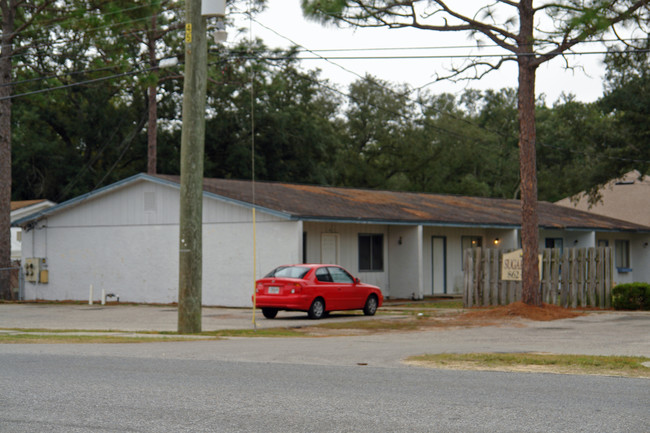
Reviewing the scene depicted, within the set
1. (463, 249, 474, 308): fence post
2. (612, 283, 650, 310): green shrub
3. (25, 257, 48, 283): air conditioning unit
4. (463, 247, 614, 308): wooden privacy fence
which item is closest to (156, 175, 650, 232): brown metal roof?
(463, 249, 474, 308): fence post

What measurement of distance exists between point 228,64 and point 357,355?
1373 inches

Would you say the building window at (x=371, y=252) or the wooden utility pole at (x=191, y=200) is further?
the building window at (x=371, y=252)

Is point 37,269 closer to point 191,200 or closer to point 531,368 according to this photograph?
point 191,200

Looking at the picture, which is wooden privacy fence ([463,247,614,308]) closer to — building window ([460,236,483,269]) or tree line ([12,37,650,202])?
building window ([460,236,483,269])

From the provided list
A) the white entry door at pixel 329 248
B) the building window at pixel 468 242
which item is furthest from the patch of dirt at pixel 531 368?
Answer: the building window at pixel 468 242

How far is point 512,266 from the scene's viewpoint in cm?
2533

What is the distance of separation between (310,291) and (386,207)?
10658 mm

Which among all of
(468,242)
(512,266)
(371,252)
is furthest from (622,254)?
(512,266)

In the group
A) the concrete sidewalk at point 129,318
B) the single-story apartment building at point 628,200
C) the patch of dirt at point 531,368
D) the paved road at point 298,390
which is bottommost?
the concrete sidewalk at point 129,318

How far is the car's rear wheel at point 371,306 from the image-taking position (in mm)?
24938

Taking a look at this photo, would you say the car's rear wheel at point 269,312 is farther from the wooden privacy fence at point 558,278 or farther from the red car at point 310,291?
the wooden privacy fence at point 558,278

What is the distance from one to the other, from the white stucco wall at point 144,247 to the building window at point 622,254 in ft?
69.5

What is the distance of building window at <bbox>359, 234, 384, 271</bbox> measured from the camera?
107 ft

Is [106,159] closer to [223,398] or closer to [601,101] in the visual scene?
[601,101]
